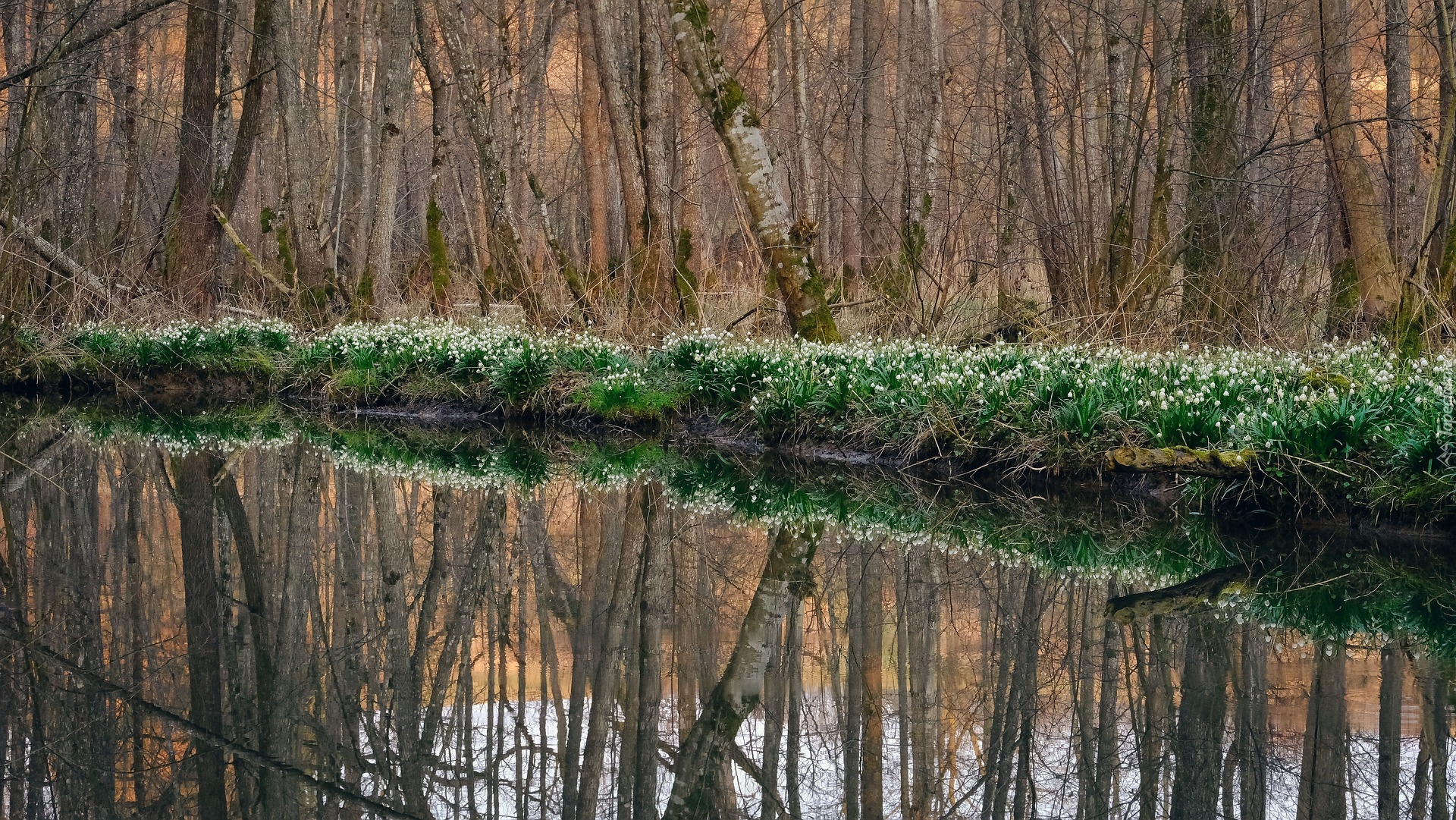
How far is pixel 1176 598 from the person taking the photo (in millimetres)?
5461

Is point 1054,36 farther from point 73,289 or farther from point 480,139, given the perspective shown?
point 73,289

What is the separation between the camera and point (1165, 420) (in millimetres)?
8234

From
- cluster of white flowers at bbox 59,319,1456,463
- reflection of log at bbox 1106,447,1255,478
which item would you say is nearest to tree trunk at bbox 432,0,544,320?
cluster of white flowers at bbox 59,319,1456,463

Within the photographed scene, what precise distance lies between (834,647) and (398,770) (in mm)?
1782

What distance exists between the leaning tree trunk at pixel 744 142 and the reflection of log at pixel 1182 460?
167 inches

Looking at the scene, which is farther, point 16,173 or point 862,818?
point 16,173

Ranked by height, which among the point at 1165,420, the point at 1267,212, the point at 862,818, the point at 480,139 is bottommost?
the point at 862,818

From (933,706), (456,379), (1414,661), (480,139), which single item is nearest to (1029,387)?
(1414,661)

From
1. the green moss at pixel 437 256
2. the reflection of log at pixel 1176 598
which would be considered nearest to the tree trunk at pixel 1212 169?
the reflection of log at pixel 1176 598

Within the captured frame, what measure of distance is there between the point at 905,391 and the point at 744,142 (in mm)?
2984

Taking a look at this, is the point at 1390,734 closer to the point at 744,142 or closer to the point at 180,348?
the point at 744,142

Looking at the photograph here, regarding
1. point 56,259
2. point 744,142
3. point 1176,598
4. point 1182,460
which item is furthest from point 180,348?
point 1176,598

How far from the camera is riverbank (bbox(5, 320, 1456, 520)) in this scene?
23.6ft

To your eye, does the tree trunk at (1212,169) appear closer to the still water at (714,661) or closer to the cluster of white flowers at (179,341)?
the still water at (714,661)
